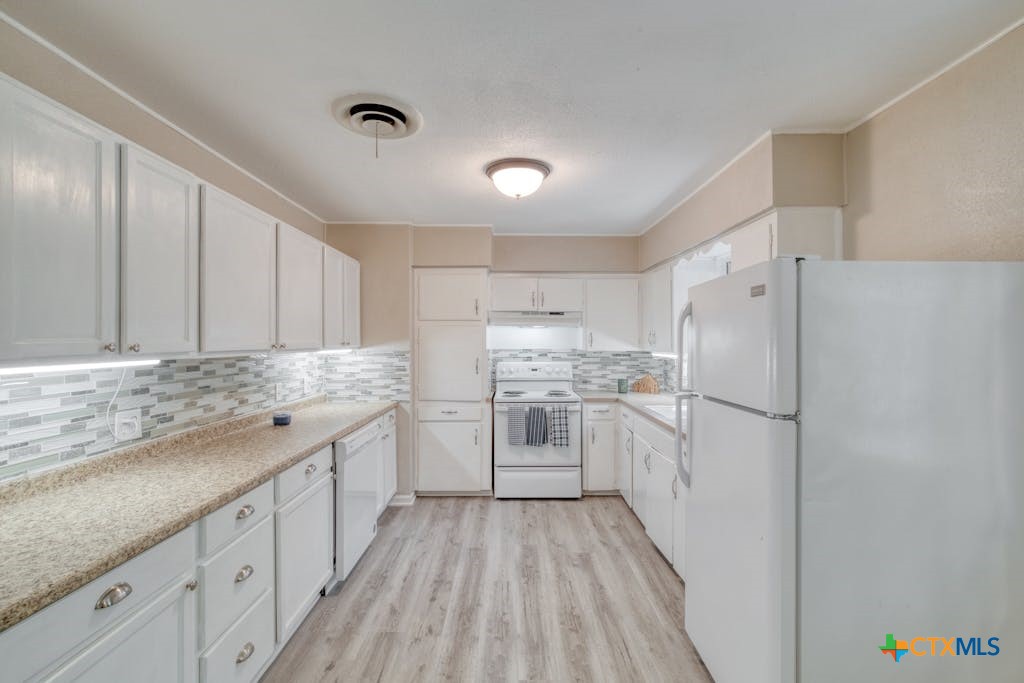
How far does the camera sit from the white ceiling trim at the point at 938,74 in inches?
50.7

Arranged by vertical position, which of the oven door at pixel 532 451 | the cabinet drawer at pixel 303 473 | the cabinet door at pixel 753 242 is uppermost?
the cabinet door at pixel 753 242

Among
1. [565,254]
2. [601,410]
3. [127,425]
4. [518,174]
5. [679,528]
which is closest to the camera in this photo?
[127,425]

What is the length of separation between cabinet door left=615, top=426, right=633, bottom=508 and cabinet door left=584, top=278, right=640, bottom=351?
0.83 metres

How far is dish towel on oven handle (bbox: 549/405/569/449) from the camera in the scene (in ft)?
11.5

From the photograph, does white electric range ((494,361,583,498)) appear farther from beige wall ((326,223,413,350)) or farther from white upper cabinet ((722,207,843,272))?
white upper cabinet ((722,207,843,272))

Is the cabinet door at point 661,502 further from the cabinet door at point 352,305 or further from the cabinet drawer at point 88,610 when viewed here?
the cabinet door at point 352,305

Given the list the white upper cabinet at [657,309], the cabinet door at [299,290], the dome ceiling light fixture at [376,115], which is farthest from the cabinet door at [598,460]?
the dome ceiling light fixture at [376,115]

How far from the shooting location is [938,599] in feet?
3.88

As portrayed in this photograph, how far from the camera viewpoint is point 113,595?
99 centimetres

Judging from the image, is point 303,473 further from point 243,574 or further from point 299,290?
point 299,290

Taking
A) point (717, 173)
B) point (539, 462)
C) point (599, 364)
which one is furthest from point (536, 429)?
point (717, 173)

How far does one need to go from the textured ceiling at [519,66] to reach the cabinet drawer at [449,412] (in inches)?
79.0

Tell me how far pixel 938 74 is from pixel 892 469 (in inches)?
57.4

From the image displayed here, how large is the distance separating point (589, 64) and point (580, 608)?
98.5 inches
